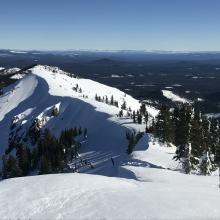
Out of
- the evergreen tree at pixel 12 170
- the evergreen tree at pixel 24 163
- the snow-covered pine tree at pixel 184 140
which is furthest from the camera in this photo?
the evergreen tree at pixel 24 163

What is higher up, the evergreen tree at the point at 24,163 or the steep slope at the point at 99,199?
the steep slope at the point at 99,199

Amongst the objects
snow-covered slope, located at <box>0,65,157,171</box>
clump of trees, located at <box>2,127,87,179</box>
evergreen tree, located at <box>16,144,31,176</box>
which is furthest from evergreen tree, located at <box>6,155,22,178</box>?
snow-covered slope, located at <box>0,65,157,171</box>

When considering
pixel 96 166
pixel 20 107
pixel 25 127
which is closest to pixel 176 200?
pixel 96 166

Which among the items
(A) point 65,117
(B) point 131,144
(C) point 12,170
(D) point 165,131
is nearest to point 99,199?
(B) point 131,144

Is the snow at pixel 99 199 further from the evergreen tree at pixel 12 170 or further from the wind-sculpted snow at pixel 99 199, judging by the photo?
the evergreen tree at pixel 12 170

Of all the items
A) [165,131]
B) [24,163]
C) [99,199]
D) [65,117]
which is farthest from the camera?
[65,117]

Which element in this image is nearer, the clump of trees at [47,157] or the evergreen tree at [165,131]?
the evergreen tree at [165,131]

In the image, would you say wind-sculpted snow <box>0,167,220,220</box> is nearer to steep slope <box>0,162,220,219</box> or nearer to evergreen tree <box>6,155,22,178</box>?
steep slope <box>0,162,220,219</box>

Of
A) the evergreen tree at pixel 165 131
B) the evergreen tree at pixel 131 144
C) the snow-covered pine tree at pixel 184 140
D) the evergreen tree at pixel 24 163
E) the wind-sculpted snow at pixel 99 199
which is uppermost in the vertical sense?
the wind-sculpted snow at pixel 99 199

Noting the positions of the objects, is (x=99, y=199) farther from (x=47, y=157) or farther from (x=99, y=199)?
(x=47, y=157)

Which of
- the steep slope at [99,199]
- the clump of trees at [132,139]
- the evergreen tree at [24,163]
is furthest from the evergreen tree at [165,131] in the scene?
the steep slope at [99,199]

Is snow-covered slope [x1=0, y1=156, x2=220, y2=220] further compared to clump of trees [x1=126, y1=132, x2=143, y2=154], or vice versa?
clump of trees [x1=126, y1=132, x2=143, y2=154]
